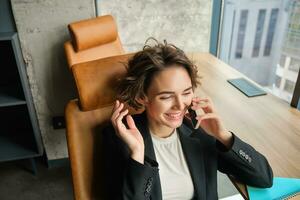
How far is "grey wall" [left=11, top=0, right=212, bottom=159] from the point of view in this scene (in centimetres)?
187

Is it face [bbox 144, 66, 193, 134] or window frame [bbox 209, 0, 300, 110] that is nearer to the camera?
face [bbox 144, 66, 193, 134]

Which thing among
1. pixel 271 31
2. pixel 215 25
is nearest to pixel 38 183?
pixel 215 25

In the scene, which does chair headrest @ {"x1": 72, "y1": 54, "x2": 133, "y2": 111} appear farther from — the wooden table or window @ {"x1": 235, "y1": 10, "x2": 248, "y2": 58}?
window @ {"x1": 235, "y1": 10, "x2": 248, "y2": 58}

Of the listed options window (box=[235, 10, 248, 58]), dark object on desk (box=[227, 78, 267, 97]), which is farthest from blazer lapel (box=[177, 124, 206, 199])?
window (box=[235, 10, 248, 58])

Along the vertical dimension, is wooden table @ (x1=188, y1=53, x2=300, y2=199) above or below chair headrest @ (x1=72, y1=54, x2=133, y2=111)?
below

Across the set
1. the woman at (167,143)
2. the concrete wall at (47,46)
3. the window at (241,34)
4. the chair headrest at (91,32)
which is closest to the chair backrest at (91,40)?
the chair headrest at (91,32)

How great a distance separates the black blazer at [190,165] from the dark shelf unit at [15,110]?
100 cm

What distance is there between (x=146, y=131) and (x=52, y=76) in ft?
4.01

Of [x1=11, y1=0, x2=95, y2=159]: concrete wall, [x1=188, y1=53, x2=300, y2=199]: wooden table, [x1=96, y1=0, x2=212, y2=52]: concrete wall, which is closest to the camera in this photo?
[x1=188, y1=53, x2=300, y2=199]: wooden table

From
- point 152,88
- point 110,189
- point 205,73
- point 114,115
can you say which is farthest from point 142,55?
point 205,73

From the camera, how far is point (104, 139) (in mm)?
1187

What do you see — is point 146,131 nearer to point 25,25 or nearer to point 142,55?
point 142,55

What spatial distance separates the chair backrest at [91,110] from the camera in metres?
1.20

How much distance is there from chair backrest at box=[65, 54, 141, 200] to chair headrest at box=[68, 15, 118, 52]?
408 mm
